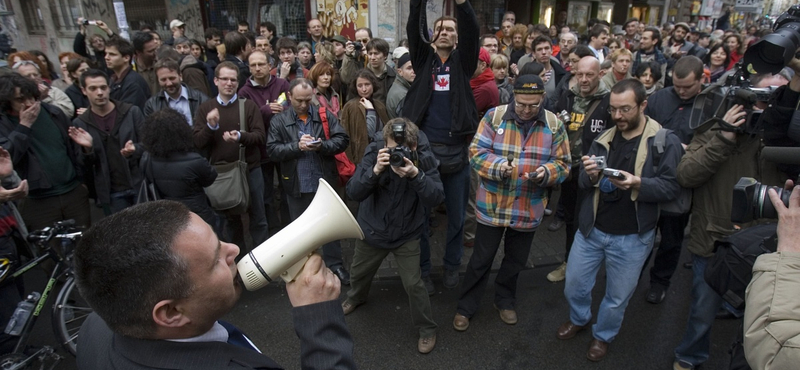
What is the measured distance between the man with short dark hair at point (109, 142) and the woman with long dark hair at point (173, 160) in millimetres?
629

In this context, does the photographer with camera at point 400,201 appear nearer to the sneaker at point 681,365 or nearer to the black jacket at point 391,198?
the black jacket at point 391,198

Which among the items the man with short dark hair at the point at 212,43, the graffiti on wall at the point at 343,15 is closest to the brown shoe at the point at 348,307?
the man with short dark hair at the point at 212,43

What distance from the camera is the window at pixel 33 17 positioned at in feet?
46.1

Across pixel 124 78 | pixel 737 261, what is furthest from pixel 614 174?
pixel 124 78

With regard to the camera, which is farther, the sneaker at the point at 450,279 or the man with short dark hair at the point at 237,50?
the man with short dark hair at the point at 237,50

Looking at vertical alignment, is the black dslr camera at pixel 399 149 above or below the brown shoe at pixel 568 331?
above

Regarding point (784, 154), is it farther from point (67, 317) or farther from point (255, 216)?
point (67, 317)

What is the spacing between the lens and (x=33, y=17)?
14242 millimetres

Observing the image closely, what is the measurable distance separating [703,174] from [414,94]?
2.29 metres

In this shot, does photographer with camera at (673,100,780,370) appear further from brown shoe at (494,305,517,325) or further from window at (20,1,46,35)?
window at (20,1,46,35)

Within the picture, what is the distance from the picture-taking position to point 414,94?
4051mm

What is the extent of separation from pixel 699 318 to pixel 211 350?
3022mm

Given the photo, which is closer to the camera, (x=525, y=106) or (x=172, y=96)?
(x=525, y=106)

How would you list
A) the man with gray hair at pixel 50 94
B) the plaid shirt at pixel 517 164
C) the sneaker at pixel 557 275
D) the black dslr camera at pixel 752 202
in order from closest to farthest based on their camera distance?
the black dslr camera at pixel 752 202
the plaid shirt at pixel 517 164
the sneaker at pixel 557 275
the man with gray hair at pixel 50 94
